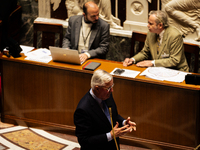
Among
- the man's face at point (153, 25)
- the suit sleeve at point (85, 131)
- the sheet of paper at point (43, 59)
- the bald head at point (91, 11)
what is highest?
the bald head at point (91, 11)

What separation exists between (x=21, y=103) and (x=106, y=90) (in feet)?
7.42

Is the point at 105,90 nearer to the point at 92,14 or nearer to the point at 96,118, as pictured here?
the point at 96,118

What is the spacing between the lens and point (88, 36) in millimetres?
4699

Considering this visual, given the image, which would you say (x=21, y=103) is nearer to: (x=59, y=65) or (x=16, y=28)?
(x=59, y=65)

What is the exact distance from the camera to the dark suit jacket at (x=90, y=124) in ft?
8.34

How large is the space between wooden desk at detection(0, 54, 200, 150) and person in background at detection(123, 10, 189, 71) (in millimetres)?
294

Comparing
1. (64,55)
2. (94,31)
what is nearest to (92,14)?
(94,31)

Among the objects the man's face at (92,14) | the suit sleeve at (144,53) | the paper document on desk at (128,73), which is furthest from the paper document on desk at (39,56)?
the suit sleeve at (144,53)

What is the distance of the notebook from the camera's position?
404cm

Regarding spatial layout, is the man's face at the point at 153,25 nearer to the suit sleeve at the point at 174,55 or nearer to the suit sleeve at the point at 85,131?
the suit sleeve at the point at 174,55

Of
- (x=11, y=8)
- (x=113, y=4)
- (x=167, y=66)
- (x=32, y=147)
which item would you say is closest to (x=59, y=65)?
(x=32, y=147)

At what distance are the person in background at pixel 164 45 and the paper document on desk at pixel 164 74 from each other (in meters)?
0.17

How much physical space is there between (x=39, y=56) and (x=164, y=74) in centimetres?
171

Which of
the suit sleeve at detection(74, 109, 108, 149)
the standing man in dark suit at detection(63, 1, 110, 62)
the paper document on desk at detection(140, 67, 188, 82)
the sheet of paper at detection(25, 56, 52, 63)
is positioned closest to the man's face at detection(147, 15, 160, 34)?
the paper document on desk at detection(140, 67, 188, 82)
